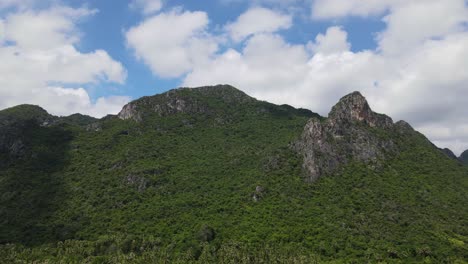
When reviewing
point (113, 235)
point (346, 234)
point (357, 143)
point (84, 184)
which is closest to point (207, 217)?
point (113, 235)

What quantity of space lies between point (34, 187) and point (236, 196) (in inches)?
3166

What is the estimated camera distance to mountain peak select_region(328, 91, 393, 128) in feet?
552

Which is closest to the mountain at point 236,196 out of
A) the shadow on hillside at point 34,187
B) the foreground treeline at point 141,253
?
the foreground treeline at point 141,253

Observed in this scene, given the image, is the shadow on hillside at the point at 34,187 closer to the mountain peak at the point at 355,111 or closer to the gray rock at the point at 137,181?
the gray rock at the point at 137,181

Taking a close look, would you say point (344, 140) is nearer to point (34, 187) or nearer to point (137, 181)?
point (137, 181)

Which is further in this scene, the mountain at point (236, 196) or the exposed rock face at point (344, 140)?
the exposed rock face at point (344, 140)

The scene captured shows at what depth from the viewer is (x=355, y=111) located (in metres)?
172

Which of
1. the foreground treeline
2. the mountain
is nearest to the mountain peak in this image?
the mountain

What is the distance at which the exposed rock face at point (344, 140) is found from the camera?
155000mm

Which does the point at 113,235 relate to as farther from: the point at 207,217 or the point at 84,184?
the point at 84,184

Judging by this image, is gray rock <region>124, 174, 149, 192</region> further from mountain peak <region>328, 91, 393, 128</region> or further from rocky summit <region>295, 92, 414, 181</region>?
mountain peak <region>328, 91, 393, 128</region>

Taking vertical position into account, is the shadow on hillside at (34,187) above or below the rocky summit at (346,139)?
below

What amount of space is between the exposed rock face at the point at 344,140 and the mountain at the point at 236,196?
0.48 meters

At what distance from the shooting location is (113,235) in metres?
121
